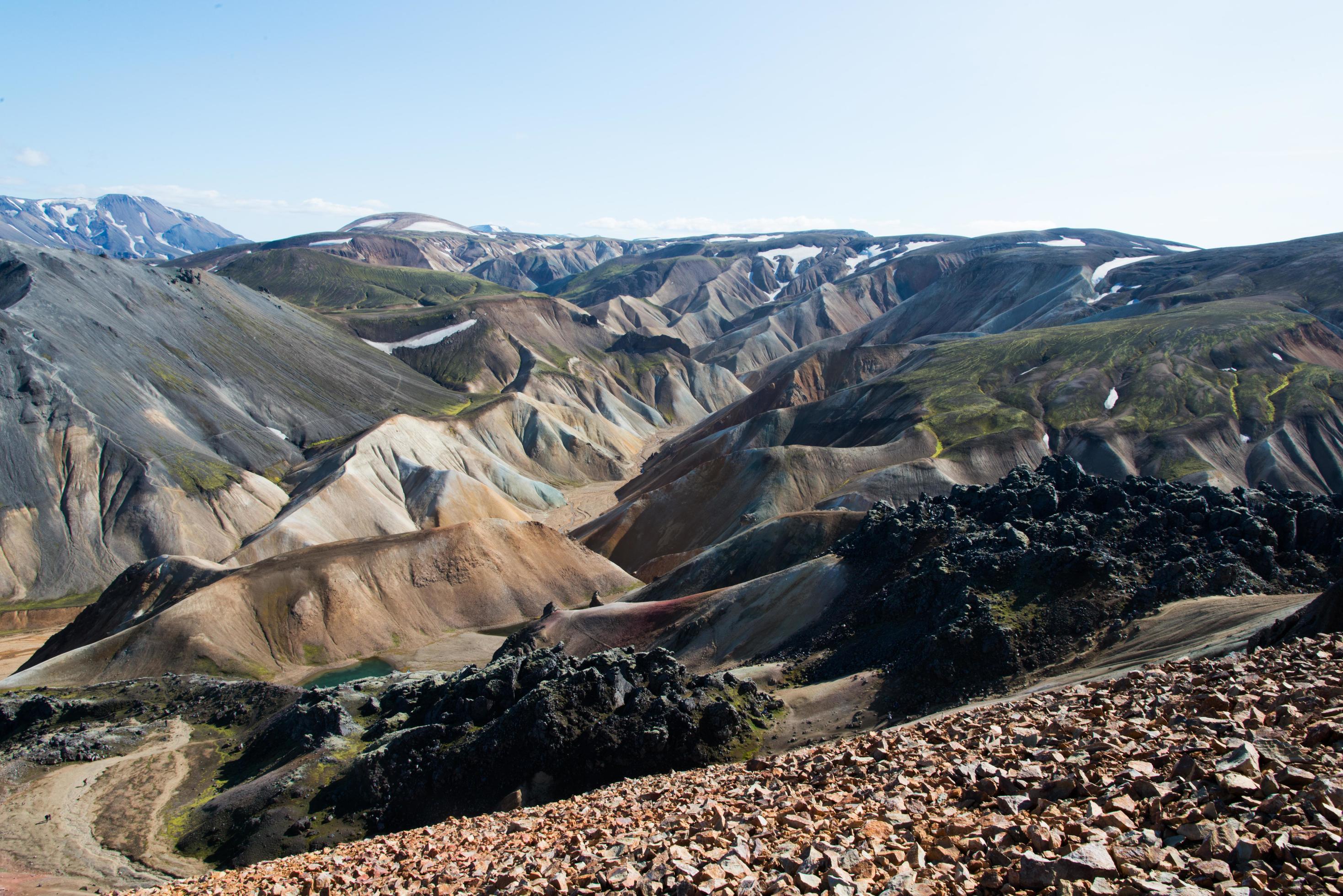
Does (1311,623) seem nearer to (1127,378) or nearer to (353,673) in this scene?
(353,673)

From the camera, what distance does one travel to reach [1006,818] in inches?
497

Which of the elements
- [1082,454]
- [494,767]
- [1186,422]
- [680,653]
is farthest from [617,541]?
[1186,422]

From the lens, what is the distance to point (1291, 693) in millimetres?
15141

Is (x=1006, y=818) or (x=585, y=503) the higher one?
(x=1006, y=818)

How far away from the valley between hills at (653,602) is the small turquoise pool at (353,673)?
0.48 meters

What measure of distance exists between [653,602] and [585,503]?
61.4 m

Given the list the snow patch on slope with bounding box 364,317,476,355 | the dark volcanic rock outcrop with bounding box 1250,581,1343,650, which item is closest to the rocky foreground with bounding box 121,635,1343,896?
the dark volcanic rock outcrop with bounding box 1250,581,1343,650

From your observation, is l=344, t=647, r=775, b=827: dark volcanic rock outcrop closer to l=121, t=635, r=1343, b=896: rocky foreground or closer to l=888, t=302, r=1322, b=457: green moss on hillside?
l=121, t=635, r=1343, b=896: rocky foreground

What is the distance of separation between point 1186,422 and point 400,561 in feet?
273

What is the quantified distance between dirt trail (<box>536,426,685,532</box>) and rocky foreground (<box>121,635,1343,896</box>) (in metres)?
73.7

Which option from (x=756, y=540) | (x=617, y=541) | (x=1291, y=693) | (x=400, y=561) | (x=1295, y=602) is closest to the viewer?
(x=1291, y=693)

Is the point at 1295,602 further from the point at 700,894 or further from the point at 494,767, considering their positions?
the point at 494,767

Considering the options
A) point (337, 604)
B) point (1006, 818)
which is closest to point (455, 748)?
point (1006, 818)

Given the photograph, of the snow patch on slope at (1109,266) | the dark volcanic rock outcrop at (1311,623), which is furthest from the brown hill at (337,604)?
the snow patch on slope at (1109,266)
